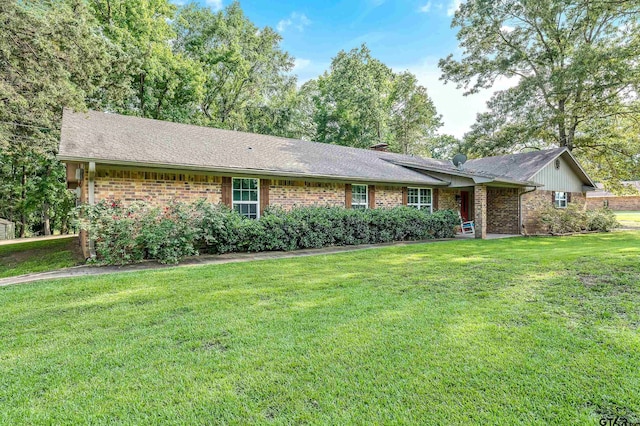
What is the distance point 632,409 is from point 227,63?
26788 mm

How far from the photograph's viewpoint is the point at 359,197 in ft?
42.1

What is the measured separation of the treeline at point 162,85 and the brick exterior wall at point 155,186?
113 inches

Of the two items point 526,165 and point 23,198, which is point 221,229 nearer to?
point 526,165

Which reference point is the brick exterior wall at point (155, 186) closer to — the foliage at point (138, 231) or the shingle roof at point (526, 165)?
the foliage at point (138, 231)

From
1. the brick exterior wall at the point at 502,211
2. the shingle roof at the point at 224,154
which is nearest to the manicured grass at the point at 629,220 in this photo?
the shingle roof at the point at 224,154

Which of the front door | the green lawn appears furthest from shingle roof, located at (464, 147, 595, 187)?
the green lawn

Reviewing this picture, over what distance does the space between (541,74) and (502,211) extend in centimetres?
1024

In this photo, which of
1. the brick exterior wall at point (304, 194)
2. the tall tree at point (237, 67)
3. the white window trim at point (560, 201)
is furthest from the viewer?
the tall tree at point (237, 67)

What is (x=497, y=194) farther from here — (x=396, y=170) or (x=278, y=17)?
(x=278, y=17)

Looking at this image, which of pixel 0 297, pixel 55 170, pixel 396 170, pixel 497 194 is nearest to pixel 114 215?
pixel 0 297

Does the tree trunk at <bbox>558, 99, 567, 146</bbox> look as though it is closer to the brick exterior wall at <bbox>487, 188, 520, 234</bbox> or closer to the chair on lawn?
the brick exterior wall at <bbox>487, 188, 520, 234</bbox>

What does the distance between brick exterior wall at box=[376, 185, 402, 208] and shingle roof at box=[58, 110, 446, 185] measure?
0.55m

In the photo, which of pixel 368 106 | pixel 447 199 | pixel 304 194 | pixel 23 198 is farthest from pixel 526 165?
pixel 23 198

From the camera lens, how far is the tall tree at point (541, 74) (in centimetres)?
1741
